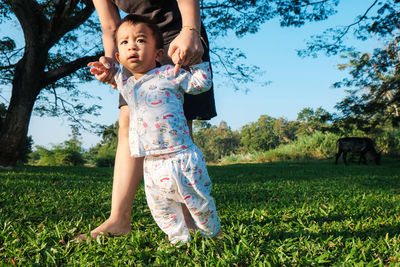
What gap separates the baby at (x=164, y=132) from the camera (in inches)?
50.3

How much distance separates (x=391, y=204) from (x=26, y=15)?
344 inches

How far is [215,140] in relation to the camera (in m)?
39.3

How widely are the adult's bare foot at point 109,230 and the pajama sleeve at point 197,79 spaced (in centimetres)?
89

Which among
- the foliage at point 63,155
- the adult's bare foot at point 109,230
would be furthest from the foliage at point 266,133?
the adult's bare foot at point 109,230

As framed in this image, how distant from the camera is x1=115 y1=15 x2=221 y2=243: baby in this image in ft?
4.19

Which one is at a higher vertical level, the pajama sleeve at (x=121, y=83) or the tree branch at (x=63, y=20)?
the tree branch at (x=63, y=20)

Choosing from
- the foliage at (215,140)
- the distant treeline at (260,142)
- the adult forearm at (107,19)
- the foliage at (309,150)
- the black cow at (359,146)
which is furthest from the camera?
the foliage at (215,140)

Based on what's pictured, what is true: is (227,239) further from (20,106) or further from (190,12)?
(20,106)

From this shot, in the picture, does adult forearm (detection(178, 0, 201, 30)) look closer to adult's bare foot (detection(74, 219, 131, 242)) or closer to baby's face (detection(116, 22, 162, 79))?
baby's face (detection(116, 22, 162, 79))

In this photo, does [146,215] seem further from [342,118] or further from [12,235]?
[342,118]

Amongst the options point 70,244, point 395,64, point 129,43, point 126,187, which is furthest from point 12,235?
point 395,64

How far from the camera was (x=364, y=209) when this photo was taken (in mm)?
2529

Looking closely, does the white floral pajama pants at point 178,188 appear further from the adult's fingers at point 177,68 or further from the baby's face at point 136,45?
the baby's face at point 136,45

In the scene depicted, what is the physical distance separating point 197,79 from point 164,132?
264mm
